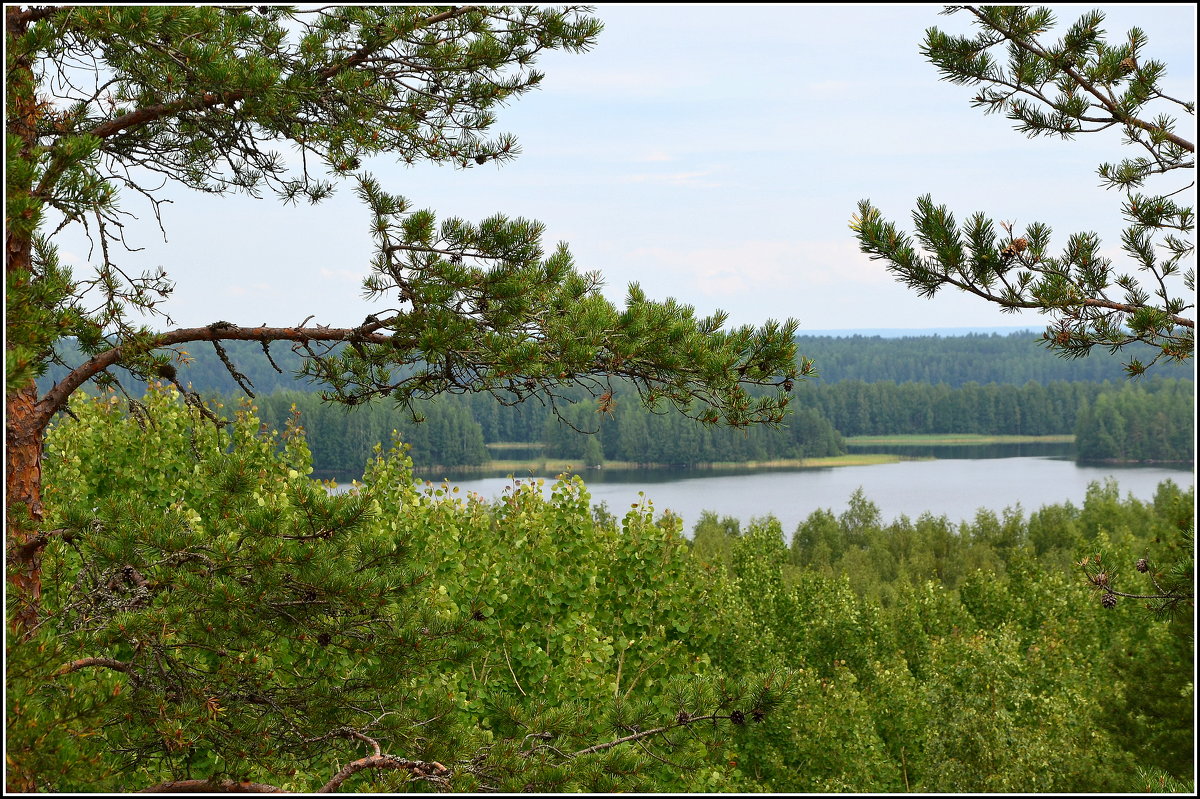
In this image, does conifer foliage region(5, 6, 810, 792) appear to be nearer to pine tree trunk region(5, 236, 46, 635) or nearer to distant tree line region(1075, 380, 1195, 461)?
pine tree trunk region(5, 236, 46, 635)

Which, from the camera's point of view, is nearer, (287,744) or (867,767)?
(287,744)

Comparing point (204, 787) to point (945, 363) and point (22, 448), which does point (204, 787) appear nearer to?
point (22, 448)

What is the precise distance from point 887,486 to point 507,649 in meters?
82.4

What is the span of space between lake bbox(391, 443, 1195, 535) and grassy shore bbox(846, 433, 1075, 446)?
4510 mm

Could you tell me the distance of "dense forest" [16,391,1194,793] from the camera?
4.32 meters

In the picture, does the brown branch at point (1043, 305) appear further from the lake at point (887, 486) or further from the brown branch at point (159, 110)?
the lake at point (887, 486)

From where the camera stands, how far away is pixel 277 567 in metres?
4.29

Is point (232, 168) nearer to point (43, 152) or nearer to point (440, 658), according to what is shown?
point (43, 152)

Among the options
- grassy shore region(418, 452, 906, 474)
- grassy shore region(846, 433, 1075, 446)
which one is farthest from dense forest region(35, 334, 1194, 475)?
grassy shore region(846, 433, 1075, 446)

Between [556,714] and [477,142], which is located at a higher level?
[477,142]

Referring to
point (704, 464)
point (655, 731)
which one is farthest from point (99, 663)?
point (704, 464)

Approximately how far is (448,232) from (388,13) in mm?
1549

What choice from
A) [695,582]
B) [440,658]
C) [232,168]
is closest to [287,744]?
[440,658]

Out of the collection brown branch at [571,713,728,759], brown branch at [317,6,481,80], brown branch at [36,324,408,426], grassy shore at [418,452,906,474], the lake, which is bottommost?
the lake
